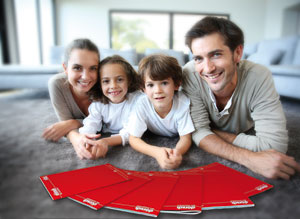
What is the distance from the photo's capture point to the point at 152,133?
1.43 metres

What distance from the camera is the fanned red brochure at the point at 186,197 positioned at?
671mm

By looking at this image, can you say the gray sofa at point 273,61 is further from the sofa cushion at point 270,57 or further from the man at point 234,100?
the man at point 234,100

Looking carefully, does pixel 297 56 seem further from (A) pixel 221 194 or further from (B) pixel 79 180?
(B) pixel 79 180

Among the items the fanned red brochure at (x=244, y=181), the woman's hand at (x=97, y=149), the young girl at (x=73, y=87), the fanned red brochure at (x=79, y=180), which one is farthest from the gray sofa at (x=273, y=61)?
the fanned red brochure at (x=244, y=181)

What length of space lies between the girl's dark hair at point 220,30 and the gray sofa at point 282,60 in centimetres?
154

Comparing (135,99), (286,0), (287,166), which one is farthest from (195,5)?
(287,166)

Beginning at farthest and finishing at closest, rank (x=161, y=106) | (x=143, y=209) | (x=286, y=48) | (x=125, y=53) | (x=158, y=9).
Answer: (x=158, y=9) → (x=125, y=53) → (x=286, y=48) → (x=161, y=106) → (x=143, y=209)

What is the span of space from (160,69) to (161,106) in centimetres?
19

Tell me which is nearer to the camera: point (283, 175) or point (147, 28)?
point (283, 175)

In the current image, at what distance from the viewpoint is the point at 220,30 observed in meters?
1.01

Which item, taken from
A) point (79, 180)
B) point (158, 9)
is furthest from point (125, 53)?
point (158, 9)

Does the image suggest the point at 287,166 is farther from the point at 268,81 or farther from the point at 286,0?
the point at 286,0

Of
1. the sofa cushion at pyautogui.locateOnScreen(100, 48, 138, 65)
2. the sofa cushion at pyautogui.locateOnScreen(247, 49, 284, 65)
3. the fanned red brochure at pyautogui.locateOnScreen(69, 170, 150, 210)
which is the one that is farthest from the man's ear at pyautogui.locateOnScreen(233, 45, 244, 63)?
the sofa cushion at pyautogui.locateOnScreen(100, 48, 138, 65)

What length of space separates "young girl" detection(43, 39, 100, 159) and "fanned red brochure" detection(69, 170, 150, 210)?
14.3 inches
